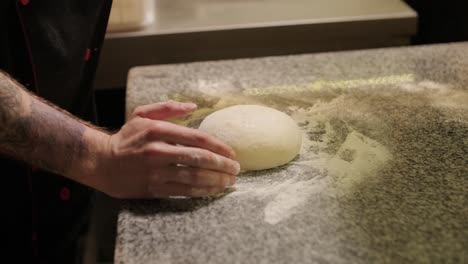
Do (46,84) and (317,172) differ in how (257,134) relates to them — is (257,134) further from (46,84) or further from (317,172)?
(46,84)

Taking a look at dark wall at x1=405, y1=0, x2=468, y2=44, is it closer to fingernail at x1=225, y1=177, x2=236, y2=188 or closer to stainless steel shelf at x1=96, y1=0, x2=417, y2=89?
stainless steel shelf at x1=96, y1=0, x2=417, y2=89

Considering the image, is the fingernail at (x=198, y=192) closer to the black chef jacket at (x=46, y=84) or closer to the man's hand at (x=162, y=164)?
the man's hand at (x=162, y=164)

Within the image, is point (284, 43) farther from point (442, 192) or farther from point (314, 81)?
point (442, 192)

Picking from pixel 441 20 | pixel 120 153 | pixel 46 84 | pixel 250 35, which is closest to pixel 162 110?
pixel 120 153

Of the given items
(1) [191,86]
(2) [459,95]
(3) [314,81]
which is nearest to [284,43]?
(3) [314,81]

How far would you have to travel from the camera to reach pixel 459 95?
1.19 meters

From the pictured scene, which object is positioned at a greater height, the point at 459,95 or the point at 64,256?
the point at 459,95

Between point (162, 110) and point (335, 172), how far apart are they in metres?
0.35

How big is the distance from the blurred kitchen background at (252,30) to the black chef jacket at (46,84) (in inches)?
9.8

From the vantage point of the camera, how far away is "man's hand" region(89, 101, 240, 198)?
0.88m

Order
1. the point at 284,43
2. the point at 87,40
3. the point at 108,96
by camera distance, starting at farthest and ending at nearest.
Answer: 1. the point at 108,96
2. the point at 284,43
3. the point at 87,40

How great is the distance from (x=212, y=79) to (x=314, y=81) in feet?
0.84

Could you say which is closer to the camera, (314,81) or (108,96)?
(314,81)

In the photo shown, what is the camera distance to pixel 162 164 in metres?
0.87
